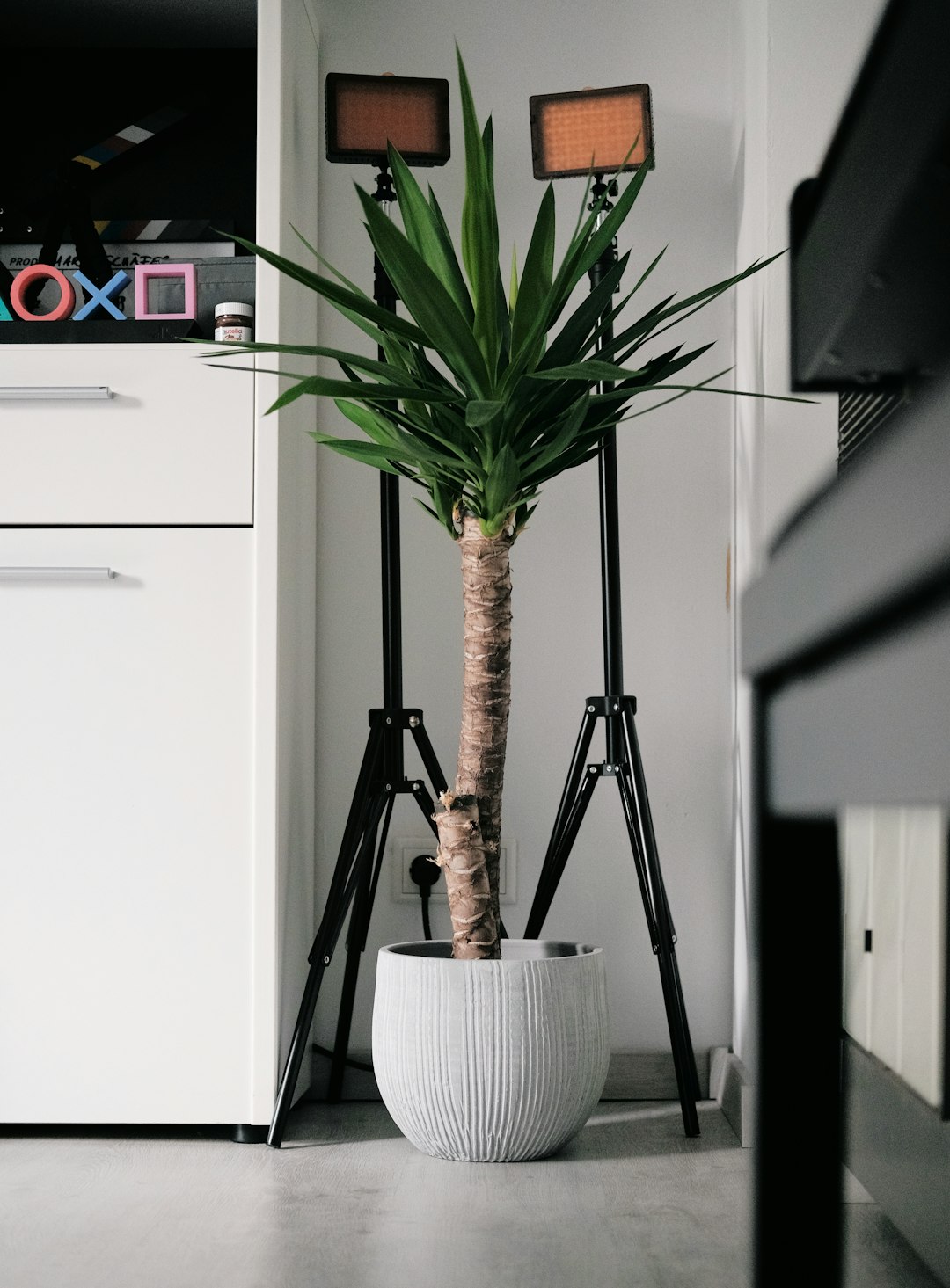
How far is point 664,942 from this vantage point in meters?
1.85

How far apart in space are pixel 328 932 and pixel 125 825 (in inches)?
13.1

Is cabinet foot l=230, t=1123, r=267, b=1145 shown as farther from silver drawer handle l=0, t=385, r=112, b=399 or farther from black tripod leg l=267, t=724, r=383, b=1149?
silver drawer handle l=0, t=385, r=112, b=399

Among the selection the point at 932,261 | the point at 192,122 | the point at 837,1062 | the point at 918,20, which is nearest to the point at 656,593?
the point at 192,122

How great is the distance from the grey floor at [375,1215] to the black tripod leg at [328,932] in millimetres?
69

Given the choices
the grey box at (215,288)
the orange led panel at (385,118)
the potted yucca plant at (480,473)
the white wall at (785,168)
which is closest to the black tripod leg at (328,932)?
the potted yucca plant at (480,473)

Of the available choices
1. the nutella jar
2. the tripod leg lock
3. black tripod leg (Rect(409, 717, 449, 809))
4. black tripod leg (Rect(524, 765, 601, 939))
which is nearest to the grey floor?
black tripod leg (Rect(524, 765, 601, 939))

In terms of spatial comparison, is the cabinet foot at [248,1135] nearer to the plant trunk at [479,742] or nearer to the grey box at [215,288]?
the plant trunk at [479,742]

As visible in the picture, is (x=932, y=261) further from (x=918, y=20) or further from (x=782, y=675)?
(x=782, y=675)

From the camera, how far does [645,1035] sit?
214 cm

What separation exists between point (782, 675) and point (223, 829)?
1.52 meters

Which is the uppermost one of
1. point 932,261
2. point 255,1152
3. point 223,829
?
point 932,261

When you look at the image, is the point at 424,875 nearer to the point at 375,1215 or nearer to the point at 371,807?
the point at 371,807

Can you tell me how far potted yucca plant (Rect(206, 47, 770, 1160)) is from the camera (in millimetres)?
1608

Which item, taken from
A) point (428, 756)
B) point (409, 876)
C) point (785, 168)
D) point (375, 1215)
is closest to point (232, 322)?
point (428, 756)
